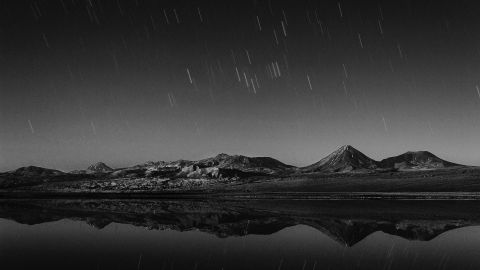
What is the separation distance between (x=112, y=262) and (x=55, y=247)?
19.5 feet

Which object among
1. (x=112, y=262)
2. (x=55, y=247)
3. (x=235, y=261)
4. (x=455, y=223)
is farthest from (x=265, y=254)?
(x=455, y=223)

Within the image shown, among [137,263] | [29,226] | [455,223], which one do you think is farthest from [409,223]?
[29,226]

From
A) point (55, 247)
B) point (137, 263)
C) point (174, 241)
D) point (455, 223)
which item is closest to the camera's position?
point (137, 263)

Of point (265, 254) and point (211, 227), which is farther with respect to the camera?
→ point (211, 227)

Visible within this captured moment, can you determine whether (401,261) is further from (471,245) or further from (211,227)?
(211,227)

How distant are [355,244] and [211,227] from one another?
11.7 meters

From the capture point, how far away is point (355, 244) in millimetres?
22453

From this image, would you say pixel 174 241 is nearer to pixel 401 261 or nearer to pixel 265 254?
pixel 265 254

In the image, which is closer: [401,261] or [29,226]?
[401,261]

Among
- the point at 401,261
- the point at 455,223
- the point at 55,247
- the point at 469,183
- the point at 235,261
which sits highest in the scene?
the point at 55,247

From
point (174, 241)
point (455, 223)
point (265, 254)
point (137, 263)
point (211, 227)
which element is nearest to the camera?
point (137, 263)

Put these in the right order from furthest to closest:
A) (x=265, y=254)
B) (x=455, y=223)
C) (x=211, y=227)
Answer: (x=455, y=223), (x=211, y=227), (x=265, y=254)

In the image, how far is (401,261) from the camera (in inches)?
705

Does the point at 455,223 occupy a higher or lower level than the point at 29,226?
lower
